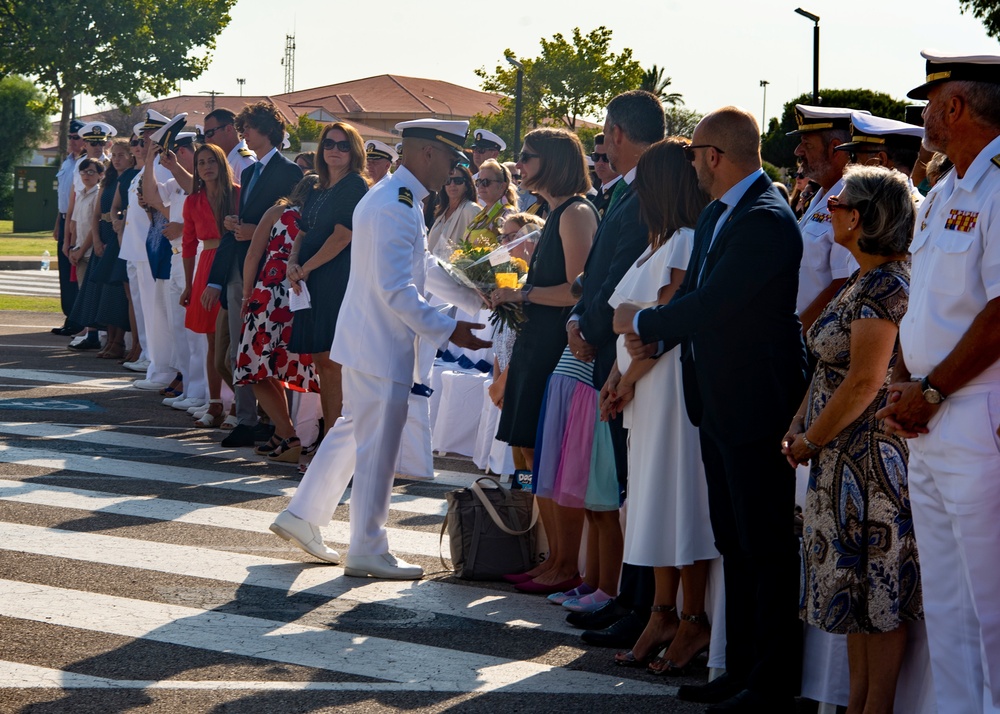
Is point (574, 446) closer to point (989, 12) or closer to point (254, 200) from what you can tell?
point (254, 200)

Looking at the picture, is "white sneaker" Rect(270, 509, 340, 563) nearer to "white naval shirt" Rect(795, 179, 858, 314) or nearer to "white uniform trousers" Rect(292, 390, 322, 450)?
"white naval shirt" Rect(795, 179, 858, 314)

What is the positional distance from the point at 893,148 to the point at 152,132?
839cm

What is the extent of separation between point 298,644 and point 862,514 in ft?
8.08

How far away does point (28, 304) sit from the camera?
2130 centimetres

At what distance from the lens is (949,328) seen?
12.4 feet

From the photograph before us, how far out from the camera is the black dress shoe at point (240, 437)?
9.95m

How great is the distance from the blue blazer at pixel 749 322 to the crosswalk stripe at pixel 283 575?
1.61 metres

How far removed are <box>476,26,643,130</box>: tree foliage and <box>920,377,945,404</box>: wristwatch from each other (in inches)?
2272

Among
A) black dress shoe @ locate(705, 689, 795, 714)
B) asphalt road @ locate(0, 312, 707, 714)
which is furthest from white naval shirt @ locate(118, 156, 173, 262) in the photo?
black dress shoe @ locate(705, 689, 795, 714)

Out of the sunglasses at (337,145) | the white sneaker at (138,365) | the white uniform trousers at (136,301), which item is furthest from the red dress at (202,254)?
the white sneaker at (138,365)

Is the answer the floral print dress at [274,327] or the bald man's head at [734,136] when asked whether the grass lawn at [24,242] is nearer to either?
the floral print dress at [274,327]

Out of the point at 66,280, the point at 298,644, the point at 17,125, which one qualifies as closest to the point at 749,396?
the point at 298,644

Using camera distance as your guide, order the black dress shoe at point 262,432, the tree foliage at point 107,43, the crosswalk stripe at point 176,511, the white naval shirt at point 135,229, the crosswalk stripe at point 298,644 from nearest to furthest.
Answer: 1. the crosswalk stripe at point 298,644
2. the crosswalk stripe at point 176,511
3. the black dress shoe at point 262,432
4. the white naval shirt at point 135,229
5. the tree foliage at point 107,43

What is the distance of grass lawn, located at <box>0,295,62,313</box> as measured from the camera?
67.3 feet
